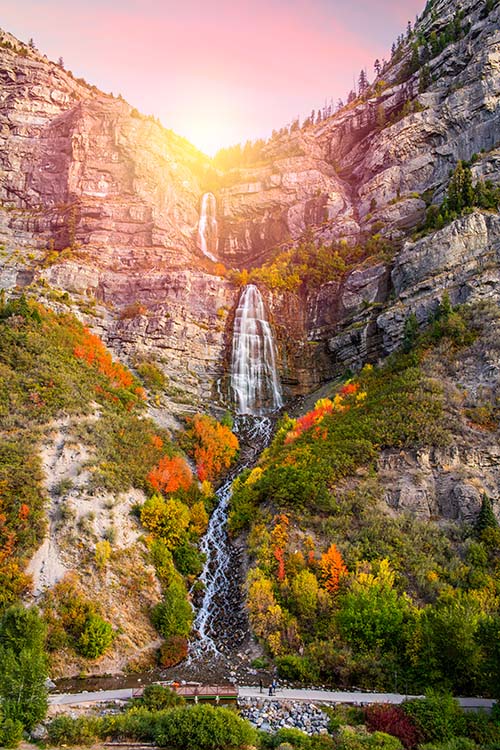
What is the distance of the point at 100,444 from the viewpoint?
39625 millimetres

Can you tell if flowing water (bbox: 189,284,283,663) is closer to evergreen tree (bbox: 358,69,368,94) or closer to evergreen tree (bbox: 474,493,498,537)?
evergreen tree (bbox: 474,493,498,537)

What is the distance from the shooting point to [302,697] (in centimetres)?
2291

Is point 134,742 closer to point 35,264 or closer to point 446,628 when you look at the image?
point 446,628

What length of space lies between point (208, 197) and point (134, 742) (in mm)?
90410

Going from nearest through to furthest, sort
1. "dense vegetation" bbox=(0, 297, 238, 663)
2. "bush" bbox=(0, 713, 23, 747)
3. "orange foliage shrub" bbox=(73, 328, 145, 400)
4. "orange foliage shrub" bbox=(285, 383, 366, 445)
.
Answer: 1. "bush" bbox=(0, 713, 23, 747)
2. "dense vegetation" bbox=(0, 297, 238, 663)
3. "orange foliage shrub" bbox=(285, 383, 366, 445)
4. "orange foliage shrub" bbox=(73, 328, 145, 400)

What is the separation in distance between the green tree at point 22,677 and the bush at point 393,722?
1289 centimetres

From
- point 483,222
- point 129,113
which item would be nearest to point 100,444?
point 483,222

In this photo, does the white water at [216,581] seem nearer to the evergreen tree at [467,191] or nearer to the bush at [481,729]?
the bush at [481,729]

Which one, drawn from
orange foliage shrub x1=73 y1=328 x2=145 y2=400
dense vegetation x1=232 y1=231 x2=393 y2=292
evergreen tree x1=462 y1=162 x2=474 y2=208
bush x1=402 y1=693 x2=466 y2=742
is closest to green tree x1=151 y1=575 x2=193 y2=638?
bush x1=402 y1=693 x2=466 y2=742

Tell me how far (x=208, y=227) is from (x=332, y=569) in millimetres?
73786

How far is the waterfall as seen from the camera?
294 ft

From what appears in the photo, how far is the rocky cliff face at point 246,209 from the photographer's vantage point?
206 feet

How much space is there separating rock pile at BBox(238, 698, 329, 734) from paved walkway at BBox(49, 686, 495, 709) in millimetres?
421

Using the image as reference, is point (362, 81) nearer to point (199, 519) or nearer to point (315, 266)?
point (315, 266)
